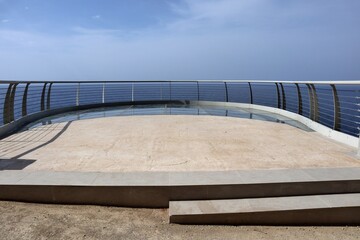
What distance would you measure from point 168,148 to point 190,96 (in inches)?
316

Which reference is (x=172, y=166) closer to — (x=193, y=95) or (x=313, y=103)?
(x=313, y=103)

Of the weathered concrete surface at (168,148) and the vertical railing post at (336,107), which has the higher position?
the vertical railing post at (336,107)

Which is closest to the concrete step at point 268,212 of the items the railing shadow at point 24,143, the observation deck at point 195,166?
the observation deck at point 195,166

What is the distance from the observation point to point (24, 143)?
5215 millimetres

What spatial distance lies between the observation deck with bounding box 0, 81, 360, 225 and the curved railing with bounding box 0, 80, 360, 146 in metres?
0.07

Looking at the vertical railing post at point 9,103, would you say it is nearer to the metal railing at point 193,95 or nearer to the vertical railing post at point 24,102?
the metal railing at point 193,95

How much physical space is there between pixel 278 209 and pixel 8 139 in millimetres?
4663

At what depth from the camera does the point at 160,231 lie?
279 centimetres

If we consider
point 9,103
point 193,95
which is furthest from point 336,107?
point 193,95

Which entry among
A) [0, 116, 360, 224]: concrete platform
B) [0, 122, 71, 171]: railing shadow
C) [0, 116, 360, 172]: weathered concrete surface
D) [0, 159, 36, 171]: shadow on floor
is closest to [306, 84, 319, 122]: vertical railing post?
[0, 116, 360, 172]: weathered concrete surface

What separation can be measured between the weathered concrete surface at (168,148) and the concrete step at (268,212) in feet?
2.56

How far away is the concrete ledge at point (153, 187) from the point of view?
317 cm

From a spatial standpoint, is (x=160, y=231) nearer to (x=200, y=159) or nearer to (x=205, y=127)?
(x=200, y=159)

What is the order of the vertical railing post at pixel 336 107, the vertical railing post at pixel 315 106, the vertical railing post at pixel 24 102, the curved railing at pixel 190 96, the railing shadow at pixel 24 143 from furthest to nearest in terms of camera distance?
1. the vertical railing post at pixel 24 102
2. the vertical railing post at pixel 315 106
3. the curved railing at pixel 190 96
4. the vertical railing post at pixel 336 107
5. the railing shadow at pixel 24 143
